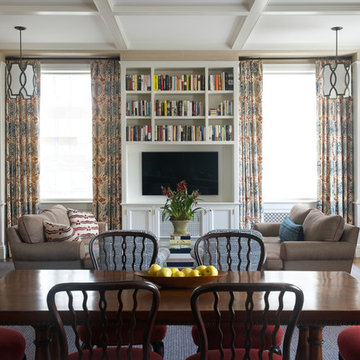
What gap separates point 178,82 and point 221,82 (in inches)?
25.1

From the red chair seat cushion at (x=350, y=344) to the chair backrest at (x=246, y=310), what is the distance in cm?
40

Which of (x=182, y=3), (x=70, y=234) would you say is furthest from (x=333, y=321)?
Answer: (x=182, y=3)

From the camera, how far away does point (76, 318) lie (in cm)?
201

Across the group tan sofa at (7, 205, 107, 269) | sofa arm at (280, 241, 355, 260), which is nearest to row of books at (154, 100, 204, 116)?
tan sofa at (7, 205, 107, 269)

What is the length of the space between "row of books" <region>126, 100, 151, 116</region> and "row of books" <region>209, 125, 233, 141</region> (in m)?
0.97

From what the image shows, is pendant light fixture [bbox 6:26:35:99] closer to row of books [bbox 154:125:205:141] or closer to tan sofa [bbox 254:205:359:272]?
row of books [bbox 154:125:205:141]

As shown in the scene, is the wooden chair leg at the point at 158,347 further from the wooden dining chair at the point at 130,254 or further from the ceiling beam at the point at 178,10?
the ceiling beam at the point at 178,10

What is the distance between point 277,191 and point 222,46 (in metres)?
2.38

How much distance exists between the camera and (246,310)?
6.05 ft

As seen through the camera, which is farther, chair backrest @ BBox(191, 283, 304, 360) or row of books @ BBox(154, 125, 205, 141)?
row of books @ BBox(154, 125, 205, 141)

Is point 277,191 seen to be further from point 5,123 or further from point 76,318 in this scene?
point 76,318

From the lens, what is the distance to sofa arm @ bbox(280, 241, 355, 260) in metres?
4.51

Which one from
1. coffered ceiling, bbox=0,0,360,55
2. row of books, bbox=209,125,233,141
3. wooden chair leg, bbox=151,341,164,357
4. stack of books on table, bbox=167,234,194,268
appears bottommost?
wooden chair leg, bbox=151,341,164,357

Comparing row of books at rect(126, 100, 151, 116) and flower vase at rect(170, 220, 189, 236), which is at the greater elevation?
row of books at rect(126, 100, 151, 116)
